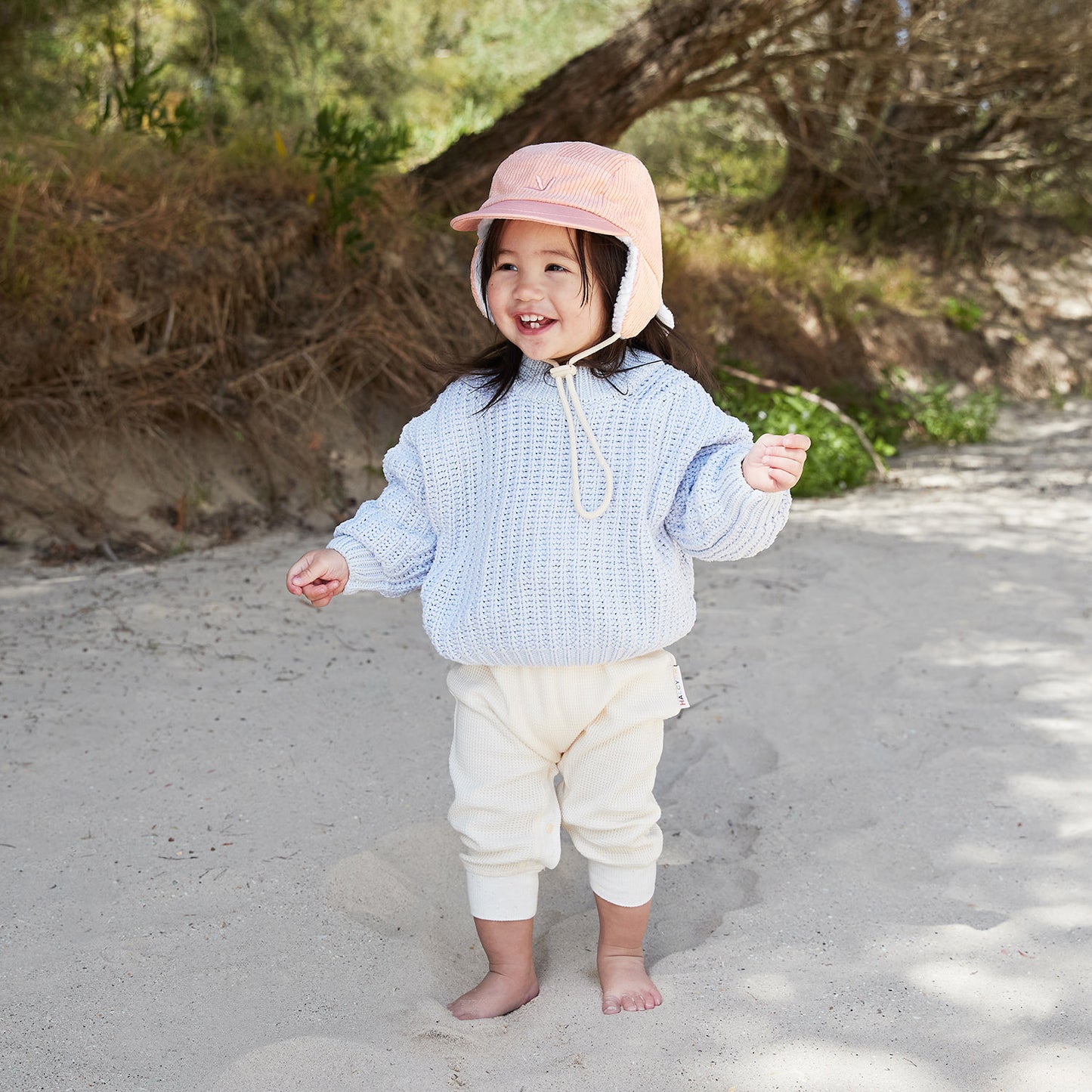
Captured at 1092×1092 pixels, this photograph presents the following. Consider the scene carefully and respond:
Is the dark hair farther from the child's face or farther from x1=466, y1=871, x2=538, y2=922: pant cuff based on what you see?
x1=466, y1=871, x2=538, y2=922: pant cuff

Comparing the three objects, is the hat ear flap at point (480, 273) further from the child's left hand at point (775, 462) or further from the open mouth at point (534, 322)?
the child's left hand at point (775, 462)

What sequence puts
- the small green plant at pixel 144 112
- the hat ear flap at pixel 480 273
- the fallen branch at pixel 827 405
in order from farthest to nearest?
1. the fallen branch at pixel 827 405
2. the small green plant at pixel 144 112
3. the hat ear flap at pixel 480 273

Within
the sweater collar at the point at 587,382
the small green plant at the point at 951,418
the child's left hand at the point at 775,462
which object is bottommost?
the small green plant at the point at 951,418

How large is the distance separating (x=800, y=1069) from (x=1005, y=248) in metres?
8.60

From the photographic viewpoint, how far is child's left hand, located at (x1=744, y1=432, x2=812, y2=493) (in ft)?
5.71

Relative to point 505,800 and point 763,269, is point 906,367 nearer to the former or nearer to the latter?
point 763,269

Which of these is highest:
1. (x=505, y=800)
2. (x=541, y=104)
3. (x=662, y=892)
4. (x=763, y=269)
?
(x=541, y=104)

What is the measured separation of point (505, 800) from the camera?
1.94 meters

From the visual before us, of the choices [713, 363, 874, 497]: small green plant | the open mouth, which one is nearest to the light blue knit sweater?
the open mouth

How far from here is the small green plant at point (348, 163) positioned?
507 centimetres

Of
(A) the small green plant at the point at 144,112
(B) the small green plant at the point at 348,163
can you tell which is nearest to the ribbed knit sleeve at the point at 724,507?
(B) the small green plant at the point at 348,163

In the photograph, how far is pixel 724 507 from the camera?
182 cm

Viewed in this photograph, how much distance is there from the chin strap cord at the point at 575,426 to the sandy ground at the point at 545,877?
33.0 inches

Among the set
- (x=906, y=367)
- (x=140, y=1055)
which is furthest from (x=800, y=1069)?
(x=906, y=367)
